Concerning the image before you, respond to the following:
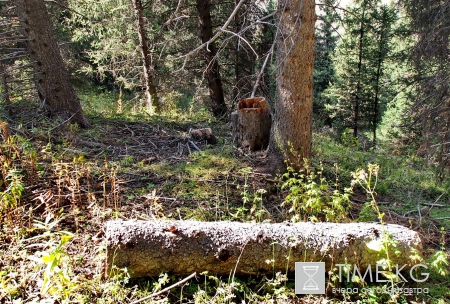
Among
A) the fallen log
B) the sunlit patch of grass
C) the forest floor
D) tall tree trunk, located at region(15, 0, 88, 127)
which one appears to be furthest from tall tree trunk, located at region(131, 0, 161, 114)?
the fallen log

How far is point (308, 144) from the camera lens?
416 centimetres

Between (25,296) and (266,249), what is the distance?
1.91 metres

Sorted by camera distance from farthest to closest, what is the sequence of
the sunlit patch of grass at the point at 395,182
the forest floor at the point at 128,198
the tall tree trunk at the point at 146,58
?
1. the tall tree trunk at the point at 146,58
2. the sunlit patch of grass at the point at 395,182
3. the forest floor at the point at 128,198

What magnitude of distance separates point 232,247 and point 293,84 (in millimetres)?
2279

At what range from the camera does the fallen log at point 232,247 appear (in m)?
2.48

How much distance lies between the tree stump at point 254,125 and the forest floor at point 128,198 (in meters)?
0.23

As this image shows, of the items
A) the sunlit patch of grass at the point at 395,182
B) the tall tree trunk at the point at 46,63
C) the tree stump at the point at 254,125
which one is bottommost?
the sunlit patch of grass at the point at 395,182

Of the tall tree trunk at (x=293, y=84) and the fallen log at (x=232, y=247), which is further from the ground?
the tall tree trunk at (x=293, y=84)

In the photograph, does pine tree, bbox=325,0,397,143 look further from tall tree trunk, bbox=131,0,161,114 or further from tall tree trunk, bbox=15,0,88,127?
tall tree trunk, bbox=15,0,88,127
